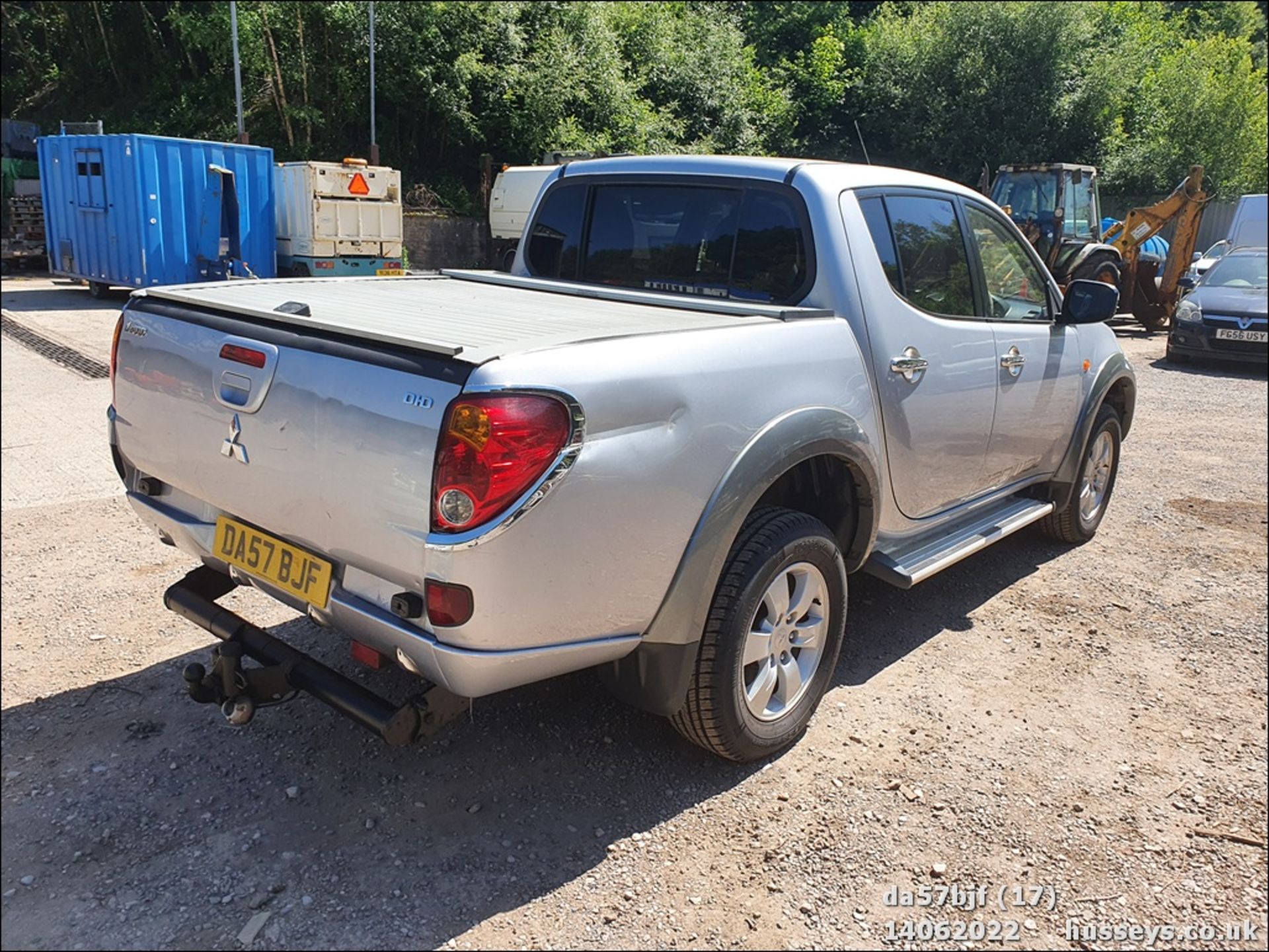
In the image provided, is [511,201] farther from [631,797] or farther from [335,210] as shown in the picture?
[631,797]

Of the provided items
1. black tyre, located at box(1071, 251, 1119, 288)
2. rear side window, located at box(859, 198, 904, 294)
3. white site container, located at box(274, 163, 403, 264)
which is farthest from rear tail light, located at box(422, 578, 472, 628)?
black tyre, located at box(1071, 251, 1119, 288)

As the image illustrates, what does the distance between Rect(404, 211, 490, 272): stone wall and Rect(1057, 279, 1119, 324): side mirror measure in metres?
16.4

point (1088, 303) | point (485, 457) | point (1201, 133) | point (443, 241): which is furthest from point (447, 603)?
point (1201, 133)

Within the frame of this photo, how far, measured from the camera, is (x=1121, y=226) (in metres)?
17.3

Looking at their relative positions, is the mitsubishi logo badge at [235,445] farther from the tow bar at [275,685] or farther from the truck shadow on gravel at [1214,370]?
the truck shadow on gravel at [1214,370]

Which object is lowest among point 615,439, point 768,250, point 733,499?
point 733,499

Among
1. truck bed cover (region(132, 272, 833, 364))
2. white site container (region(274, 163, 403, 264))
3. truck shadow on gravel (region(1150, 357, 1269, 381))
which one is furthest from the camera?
white site container (region(274, 163, 403, 264))

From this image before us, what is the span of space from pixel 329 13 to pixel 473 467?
19888 millimetres

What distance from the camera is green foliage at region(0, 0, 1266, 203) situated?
64.7ft

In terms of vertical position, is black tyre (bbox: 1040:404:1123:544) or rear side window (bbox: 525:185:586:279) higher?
rear side window (bbox: 525:185:586:279)

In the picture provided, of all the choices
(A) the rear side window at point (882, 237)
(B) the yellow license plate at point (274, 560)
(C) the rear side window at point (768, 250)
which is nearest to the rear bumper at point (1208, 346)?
(A) the rear side window at point (882, 237)

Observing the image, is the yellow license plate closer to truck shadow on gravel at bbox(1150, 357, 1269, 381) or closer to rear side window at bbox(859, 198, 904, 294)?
rear side window at bbox(859, 198, 904, 294)

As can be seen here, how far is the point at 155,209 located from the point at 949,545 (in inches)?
494

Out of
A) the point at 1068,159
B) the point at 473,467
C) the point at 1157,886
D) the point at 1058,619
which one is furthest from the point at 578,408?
the point at 1068,159
